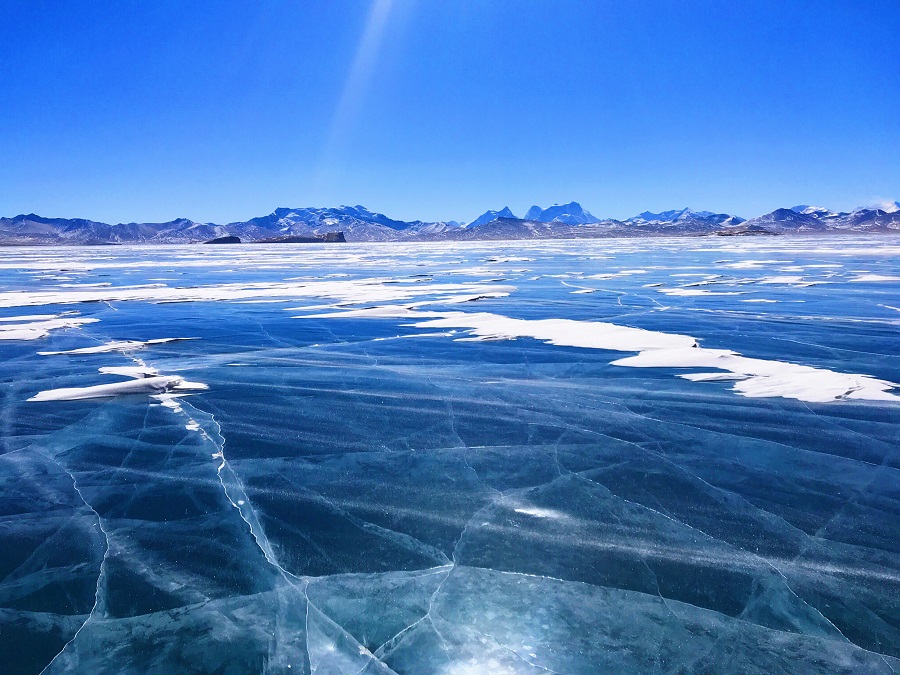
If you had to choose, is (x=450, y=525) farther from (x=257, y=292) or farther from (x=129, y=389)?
(x=257, y=292)

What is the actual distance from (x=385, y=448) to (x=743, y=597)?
7.55ft

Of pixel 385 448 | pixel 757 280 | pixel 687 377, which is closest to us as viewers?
pixel 385 448

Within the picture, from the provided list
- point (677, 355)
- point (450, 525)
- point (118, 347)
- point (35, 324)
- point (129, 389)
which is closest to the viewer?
point (450, 525)

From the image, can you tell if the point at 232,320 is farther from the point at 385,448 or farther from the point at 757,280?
the point at 757,280

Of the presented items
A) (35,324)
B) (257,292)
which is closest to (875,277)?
(257,292)

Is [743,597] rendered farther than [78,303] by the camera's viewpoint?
No

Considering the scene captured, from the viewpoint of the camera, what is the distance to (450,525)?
292cm

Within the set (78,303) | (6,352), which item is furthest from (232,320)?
(78,303)

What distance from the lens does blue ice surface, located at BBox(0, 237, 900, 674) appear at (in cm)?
212

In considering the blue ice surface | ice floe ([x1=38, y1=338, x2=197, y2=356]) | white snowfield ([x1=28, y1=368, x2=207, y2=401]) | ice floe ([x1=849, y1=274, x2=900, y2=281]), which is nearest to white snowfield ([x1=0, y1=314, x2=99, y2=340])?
ice floe ([x1=38, y1=338, x2=197, y2=356])

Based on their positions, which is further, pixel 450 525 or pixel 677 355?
pixel 677 355

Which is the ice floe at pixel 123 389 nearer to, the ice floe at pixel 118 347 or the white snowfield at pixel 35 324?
the ice floe at pixel 118 347

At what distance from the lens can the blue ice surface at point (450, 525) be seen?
6.95 feet

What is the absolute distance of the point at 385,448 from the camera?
3.93 m
